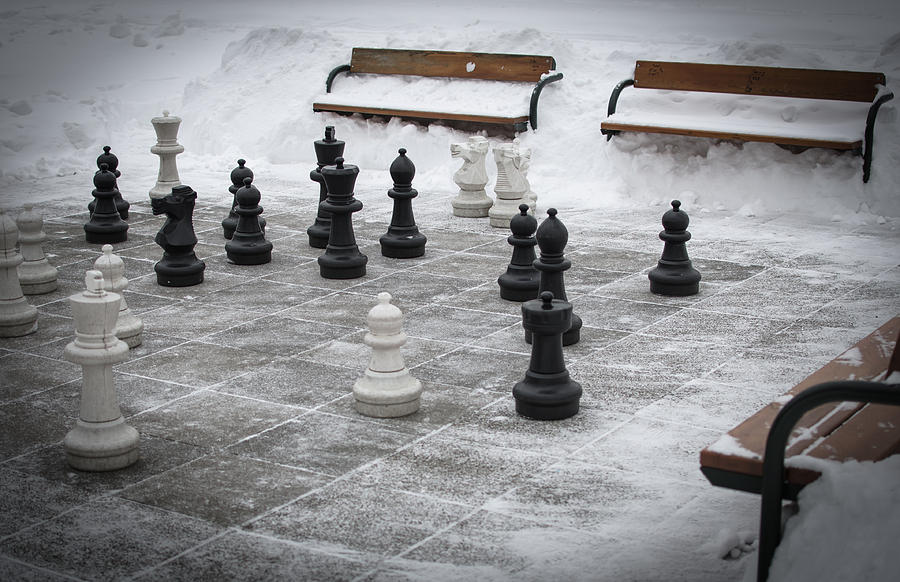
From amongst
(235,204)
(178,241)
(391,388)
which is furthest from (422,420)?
(235,204)

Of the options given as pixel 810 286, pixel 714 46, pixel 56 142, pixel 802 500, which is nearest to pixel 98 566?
pixel 802 500

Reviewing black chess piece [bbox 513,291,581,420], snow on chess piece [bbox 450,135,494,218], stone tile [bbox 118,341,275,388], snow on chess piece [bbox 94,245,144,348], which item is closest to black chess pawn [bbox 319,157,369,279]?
stone tile [bbox 118,341,275,388]

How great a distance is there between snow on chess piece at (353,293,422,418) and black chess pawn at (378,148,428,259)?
119 inches

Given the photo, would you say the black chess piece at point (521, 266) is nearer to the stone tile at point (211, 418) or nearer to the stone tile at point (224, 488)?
the stone tile at point (211, 418)

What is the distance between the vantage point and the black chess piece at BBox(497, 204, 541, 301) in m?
6.72

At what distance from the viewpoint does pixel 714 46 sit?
13.8 metres

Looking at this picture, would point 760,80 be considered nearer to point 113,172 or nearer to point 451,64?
point 451,64

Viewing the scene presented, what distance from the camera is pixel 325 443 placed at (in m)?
4.60

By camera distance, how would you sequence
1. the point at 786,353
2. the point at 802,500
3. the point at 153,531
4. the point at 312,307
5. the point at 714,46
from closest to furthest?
1. the point at 802,500
2. the point at 153,531
3. the point at 786,353
4. the point at 312,307
5. the point at 714,46

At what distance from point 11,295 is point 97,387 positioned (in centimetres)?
212

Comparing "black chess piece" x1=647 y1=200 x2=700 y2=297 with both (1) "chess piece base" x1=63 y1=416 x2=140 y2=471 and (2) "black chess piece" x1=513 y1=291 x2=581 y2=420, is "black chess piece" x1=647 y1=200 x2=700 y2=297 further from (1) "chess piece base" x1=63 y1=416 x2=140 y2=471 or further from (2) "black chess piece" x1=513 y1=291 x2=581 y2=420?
(1) "chess piece base" x1=63 y1=416 x2=140 y2=471

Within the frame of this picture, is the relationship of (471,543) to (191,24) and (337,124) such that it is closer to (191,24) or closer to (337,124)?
(337,124)

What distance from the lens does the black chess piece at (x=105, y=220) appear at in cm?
835

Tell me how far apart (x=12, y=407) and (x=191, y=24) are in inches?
624
